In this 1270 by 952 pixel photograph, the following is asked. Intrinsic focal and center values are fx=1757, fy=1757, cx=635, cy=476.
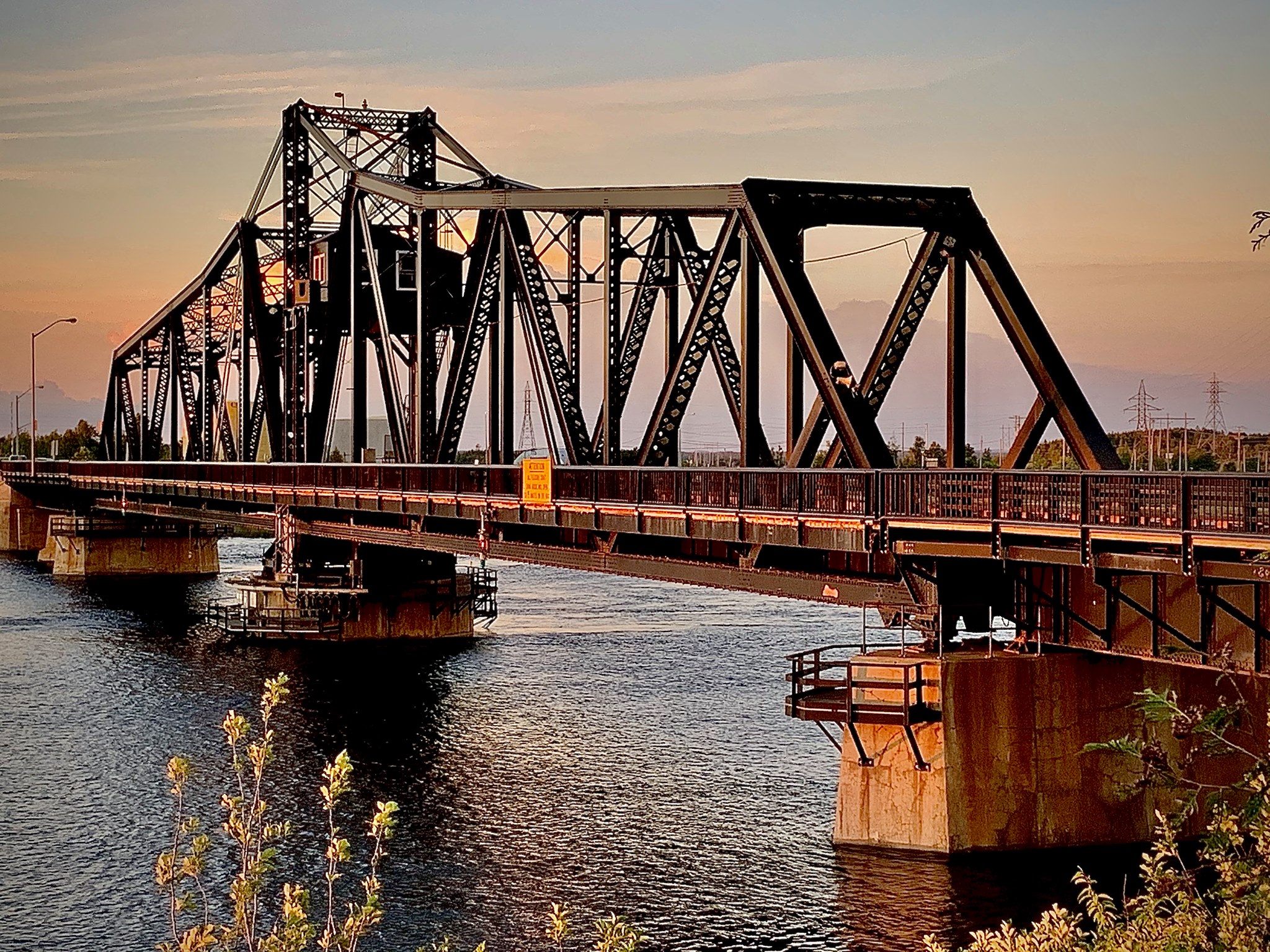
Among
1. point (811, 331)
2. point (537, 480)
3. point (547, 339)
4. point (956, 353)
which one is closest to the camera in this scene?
point (811, 331)

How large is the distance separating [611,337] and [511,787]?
11.1m

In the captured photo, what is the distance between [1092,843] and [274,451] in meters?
60.9

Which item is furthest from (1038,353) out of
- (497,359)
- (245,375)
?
(245,375)

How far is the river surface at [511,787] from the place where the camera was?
28406 millimetres

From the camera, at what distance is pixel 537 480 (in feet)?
139

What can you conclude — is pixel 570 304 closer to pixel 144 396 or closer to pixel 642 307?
pixel 642 307

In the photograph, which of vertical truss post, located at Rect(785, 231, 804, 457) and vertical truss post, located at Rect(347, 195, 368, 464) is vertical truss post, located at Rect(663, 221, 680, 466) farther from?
vertical truss post, located at Rect(347, 195, 368, 464)

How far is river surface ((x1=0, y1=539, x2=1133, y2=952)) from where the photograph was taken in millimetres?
28406

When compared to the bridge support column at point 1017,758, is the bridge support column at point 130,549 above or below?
above

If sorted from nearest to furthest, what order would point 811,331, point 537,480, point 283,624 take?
point 811,331 → point 537,480 → point 283,624

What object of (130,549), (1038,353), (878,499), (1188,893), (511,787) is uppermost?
(1038,353)

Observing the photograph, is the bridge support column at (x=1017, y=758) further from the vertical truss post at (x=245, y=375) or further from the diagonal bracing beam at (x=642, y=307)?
the vertical truss post at (x=245, y=375)

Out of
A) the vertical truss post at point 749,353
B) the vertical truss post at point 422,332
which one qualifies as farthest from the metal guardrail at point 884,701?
the vertical truss post at point 422,332

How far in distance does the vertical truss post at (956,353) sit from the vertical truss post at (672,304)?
23.0ft
